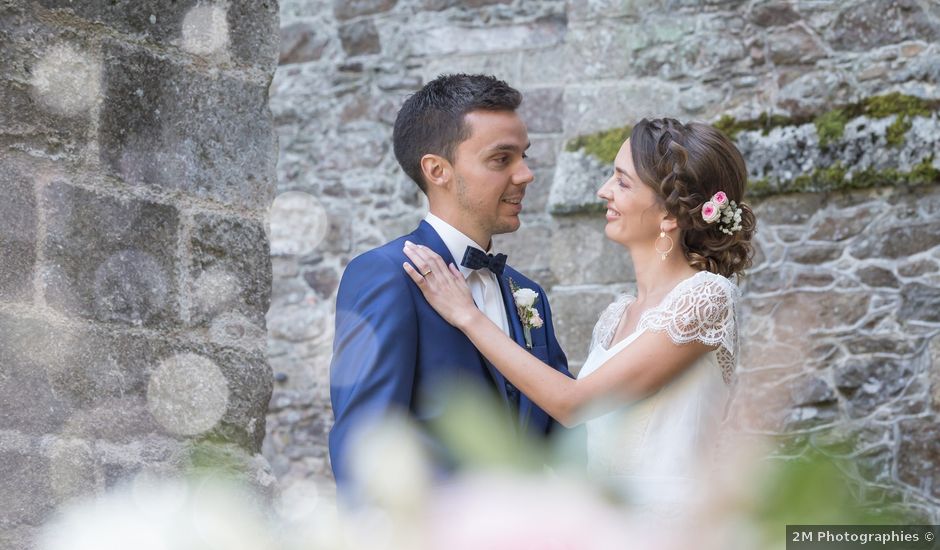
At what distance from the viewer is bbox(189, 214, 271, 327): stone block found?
228 centimetres

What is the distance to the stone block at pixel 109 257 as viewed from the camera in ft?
6.75

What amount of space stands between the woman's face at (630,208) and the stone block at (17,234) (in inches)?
62.6

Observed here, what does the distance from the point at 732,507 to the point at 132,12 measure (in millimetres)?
1835

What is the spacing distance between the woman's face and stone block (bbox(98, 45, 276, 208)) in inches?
42.9

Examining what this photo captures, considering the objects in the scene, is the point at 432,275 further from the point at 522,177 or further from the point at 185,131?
the point at 185,131

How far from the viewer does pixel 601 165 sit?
19.6 feet

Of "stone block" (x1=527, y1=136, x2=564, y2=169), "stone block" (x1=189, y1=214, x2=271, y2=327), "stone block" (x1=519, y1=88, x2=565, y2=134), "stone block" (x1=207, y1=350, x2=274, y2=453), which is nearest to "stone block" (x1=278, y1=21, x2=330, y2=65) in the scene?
"stone block" (x1=519, y1=88, x2=565, y2=134)

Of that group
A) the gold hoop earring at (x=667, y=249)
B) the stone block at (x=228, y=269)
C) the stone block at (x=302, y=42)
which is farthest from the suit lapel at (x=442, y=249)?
the stone block at (x=302, y=42)

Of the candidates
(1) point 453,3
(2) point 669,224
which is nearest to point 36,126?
(2) point 669,224

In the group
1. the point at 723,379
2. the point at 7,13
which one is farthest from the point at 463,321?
the point at 7,13

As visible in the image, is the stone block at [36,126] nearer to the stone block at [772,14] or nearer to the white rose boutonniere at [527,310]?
the white rose boutonniere at [527,310]

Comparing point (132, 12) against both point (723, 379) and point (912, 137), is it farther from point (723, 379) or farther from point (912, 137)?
point (912, 137)

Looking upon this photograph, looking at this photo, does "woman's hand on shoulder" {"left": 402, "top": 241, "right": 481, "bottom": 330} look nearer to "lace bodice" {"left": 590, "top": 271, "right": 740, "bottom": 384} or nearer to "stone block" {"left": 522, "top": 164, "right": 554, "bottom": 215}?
"lace bodice" {"left": 590, "top": 271, "right": 740, "bottom": 384}

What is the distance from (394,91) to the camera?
760cm
